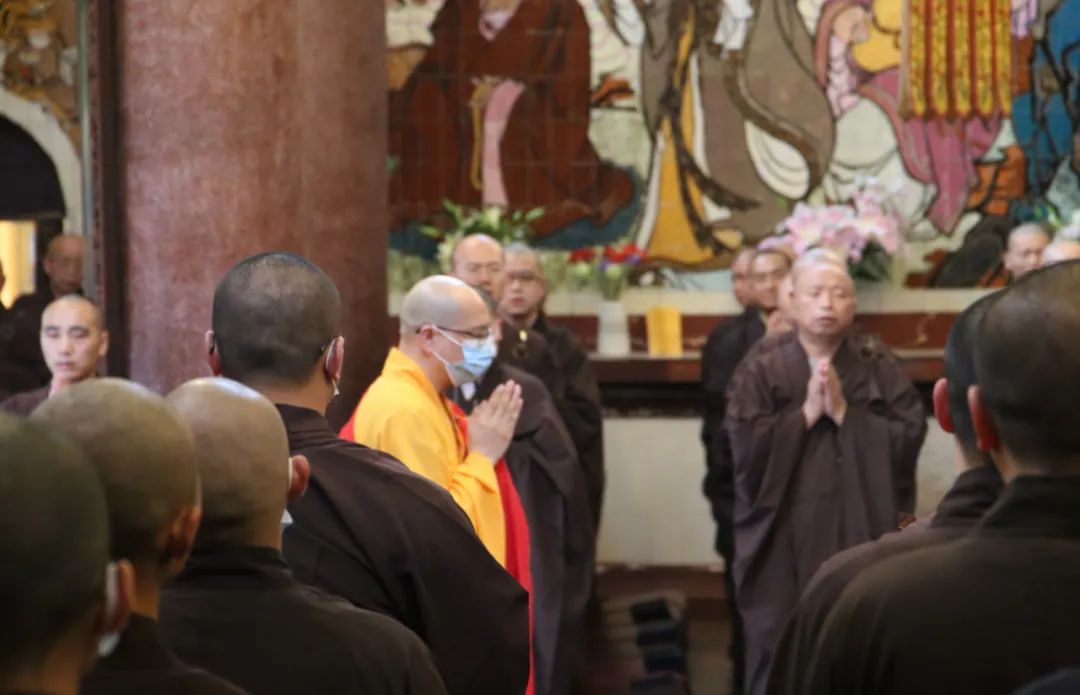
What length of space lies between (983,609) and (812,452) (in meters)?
4.87

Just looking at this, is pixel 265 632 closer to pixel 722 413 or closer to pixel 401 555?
pixel 401 555

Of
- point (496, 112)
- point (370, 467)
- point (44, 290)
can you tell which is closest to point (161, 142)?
point (370, 467)

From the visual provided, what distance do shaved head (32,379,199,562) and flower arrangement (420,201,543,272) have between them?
7.68m

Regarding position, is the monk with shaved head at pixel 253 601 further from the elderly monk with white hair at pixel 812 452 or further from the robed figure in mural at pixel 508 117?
the robed figure in mural at pixel 508 117

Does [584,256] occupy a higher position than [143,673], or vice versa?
[584,256]

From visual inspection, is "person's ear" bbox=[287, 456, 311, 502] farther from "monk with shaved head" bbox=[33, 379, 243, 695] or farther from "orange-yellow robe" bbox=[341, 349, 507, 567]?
"orange-yellow robe" bbox=[341, 349, 507, 567]

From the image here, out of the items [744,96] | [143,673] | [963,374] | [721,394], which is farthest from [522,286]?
[143,673]

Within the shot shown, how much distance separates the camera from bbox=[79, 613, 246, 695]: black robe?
1997mm

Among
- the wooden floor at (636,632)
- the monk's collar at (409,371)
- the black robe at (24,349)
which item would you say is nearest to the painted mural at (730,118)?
the wooden floor at (636,632)

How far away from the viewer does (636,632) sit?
8820 millimetres

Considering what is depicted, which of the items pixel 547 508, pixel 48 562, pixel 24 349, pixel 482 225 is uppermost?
pixel 482 225

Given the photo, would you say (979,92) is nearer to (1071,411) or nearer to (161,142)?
(161,142)

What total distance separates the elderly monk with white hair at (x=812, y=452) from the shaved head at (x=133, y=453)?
5.04 m

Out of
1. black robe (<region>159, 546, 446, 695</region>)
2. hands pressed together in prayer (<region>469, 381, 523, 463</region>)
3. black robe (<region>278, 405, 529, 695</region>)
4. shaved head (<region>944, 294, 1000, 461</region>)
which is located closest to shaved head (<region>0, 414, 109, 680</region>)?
black robe (<region>159, 546, 446, 695</region>)
